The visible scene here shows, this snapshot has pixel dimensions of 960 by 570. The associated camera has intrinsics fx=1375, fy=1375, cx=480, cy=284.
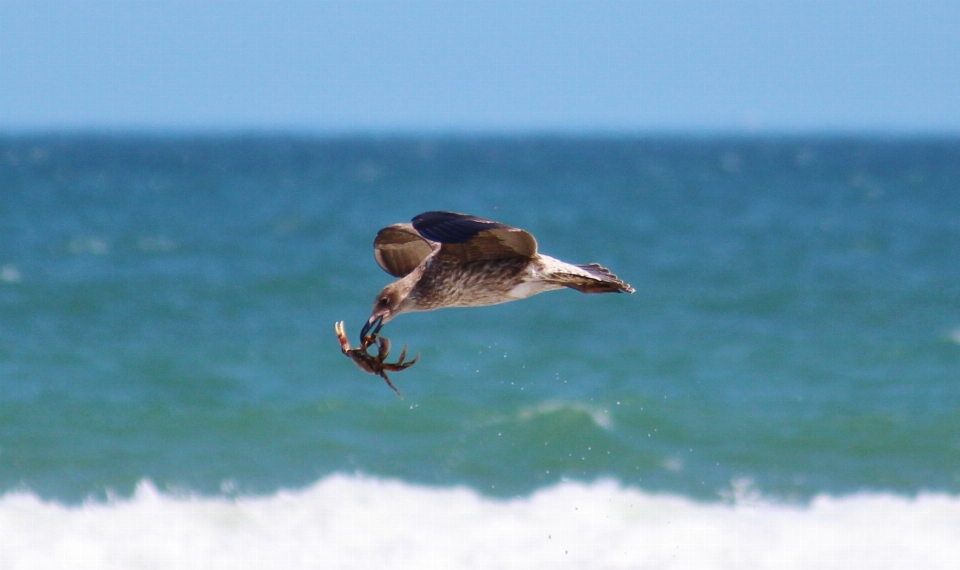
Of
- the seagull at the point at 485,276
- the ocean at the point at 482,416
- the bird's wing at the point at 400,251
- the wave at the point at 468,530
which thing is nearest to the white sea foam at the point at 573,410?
the ocean at the point at 482,416

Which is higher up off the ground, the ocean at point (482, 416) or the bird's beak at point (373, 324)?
the bird's beak at point (373, 324)

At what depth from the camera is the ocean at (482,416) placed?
→ 1080 centimetres

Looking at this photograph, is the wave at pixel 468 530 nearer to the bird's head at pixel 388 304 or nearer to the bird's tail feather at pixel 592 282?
the bird's tail feather at pixel 592 282

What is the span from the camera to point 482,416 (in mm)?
13977

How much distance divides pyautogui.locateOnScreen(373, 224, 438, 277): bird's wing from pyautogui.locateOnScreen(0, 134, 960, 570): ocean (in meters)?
3.47

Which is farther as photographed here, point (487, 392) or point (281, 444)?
point (487, 392)

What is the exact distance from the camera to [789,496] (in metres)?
11.9

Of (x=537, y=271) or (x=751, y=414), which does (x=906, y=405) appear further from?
(x=537, y=271)

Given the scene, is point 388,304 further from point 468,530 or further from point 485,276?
point 468,530

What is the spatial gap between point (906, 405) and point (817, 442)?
5.55ft

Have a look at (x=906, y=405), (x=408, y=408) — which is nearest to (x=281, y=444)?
(x=408, y=408)

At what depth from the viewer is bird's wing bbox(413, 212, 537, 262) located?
250 inches

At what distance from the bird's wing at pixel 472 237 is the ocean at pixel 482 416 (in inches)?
160

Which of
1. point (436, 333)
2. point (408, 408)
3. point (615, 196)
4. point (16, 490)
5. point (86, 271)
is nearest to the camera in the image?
point (16, 490)
